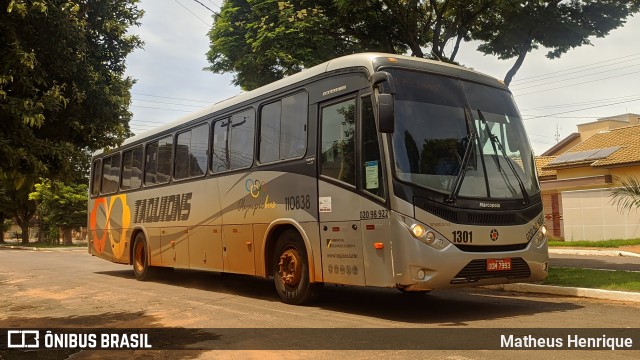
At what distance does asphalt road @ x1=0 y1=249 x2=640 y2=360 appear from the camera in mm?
6020

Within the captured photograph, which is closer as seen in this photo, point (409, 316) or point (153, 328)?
point (153, 328)

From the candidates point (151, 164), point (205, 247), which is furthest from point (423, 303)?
point (151, 164)

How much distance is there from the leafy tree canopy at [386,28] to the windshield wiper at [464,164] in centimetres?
548

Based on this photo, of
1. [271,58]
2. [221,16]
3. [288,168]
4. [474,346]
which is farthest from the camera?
[221,16]

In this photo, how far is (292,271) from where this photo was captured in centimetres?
932

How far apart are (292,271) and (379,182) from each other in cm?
252

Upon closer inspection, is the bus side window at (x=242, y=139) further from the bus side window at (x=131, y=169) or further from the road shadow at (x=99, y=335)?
the bus side window at (x=131, y=169)

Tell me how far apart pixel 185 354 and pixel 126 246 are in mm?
10169

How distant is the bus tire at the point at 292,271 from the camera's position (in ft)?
29.7

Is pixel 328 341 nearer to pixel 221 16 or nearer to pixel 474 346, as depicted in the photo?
pixel 474 346

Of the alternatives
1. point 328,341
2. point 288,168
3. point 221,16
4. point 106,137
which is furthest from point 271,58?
point 328,341

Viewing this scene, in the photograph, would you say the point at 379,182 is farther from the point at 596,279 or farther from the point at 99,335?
the point at 596,279

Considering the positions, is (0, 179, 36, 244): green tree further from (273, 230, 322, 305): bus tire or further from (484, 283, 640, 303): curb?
(484, 283, 640, 303): curb

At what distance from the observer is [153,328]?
756 centimetres
